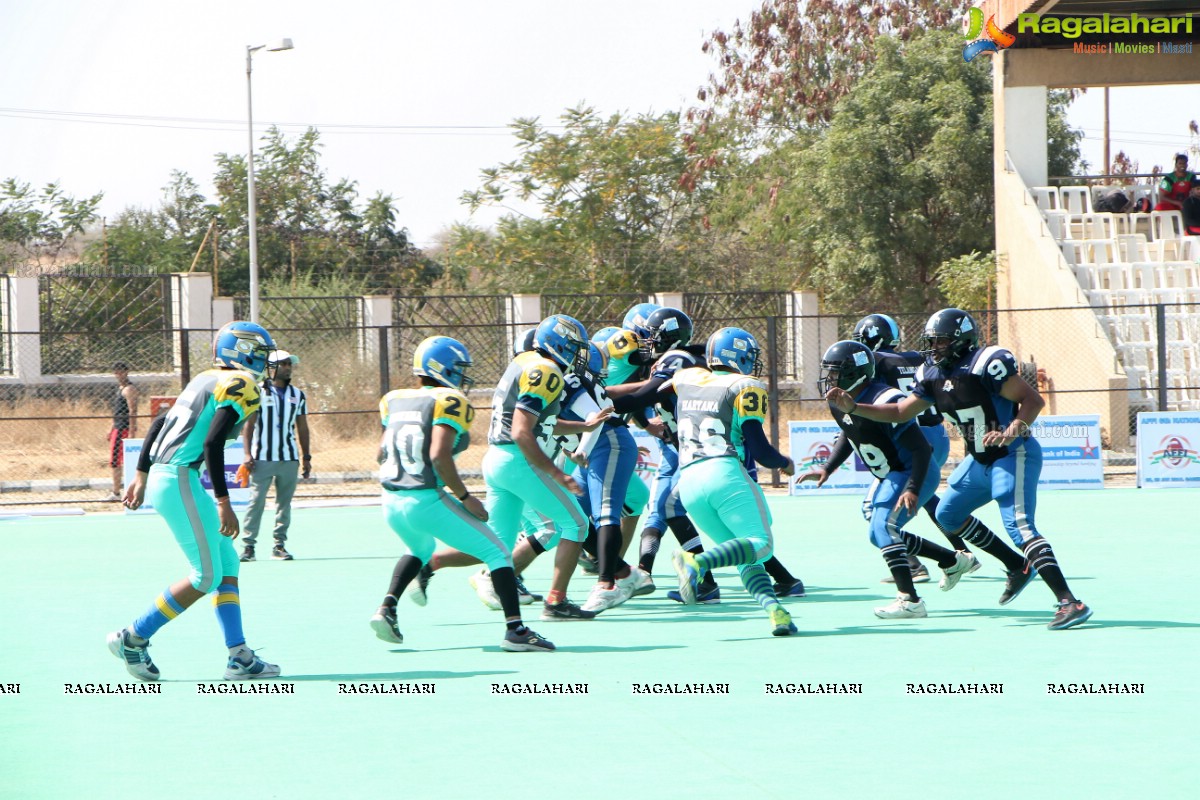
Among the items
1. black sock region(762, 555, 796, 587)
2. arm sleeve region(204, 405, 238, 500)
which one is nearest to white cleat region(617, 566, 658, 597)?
black sock region(762, 555, 796, 587)

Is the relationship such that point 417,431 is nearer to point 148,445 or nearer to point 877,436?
point 148,445

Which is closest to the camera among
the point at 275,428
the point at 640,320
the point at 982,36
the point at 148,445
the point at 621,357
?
the point at 148,445

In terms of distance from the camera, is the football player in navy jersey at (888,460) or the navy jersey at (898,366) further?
the navy jersey at (898,366)

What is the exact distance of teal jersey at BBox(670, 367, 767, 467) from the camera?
873cm

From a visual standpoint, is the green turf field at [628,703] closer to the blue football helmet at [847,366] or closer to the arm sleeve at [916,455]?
the arm sleeve at [916,455]

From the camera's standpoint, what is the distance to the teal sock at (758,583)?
28.9 feet

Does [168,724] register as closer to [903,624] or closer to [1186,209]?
[903,624]

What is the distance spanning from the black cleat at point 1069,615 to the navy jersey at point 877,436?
→ 4.54ft

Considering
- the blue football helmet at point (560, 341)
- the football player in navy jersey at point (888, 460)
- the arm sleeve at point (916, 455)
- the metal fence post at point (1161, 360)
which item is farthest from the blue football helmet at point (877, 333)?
the metal fence post at point (1161, 360)

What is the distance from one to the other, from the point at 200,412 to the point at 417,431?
3.89 ft

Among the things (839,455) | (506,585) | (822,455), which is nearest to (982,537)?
(839,455)

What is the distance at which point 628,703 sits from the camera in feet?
23.2

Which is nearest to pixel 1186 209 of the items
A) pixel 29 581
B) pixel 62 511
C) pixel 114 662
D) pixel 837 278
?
pixel 837 278

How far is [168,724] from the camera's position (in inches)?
265
